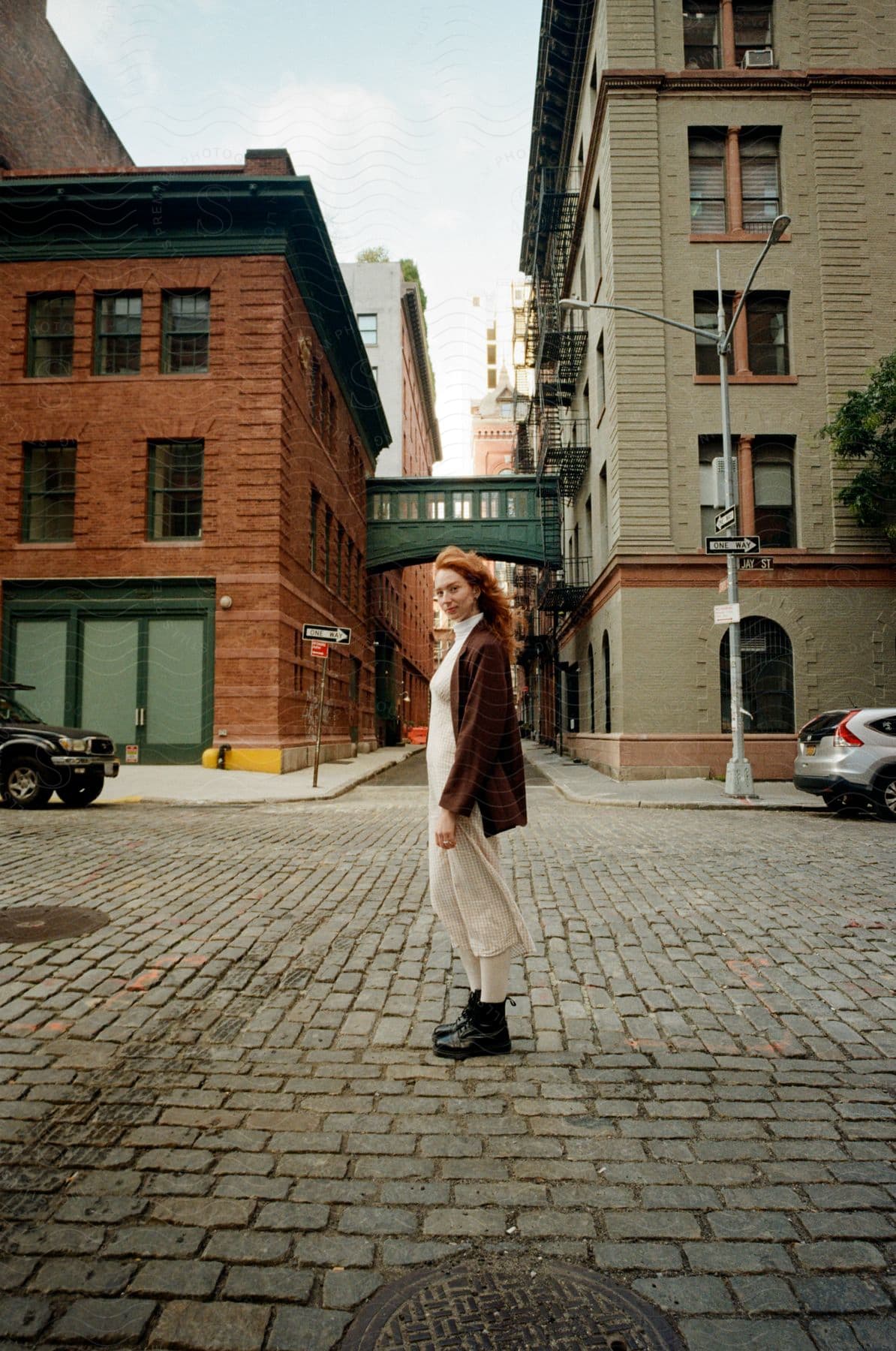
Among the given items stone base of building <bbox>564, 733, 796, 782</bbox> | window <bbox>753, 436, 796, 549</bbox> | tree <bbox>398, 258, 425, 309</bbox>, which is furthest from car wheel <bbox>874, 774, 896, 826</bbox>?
tree <bbox>398, 258, 425, 309</bbox>

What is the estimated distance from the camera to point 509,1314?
85.3 inches

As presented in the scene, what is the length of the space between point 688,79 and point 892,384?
357 inches

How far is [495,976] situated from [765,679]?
17987 millimetres

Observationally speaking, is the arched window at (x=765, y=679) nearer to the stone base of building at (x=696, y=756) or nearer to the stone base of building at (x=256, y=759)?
the stone base of building at (x=696, y=756)

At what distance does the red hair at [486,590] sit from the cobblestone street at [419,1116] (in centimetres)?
181

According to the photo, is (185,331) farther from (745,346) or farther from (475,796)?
(475,796)

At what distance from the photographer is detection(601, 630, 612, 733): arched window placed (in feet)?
74.7

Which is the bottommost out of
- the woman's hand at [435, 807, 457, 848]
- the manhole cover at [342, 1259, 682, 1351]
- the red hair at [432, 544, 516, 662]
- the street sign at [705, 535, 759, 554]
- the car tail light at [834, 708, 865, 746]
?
the manhole cover at [342, 1259, 682, 1351]

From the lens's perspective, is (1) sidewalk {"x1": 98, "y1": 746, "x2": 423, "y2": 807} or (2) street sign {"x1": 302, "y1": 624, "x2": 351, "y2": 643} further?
(2) street sign {"x1": 302, "y1": 624, "x2": 351, "y2": 643}

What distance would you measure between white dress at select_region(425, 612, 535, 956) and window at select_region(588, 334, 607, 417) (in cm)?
2134

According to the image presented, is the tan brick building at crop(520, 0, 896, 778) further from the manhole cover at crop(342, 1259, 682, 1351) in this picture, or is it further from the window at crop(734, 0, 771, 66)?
the manhole cover at crop(342, 1259, 682, 1351)

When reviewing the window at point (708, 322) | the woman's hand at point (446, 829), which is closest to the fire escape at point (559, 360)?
the window at point (708, 322)

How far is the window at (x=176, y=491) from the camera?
21.8 meters

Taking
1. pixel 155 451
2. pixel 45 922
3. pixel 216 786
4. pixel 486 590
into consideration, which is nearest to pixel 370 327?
pixel 155 451
